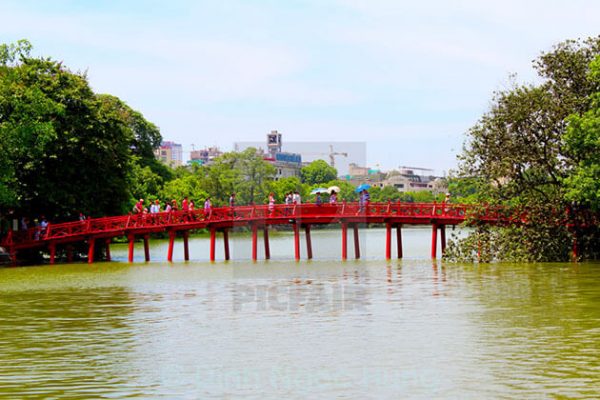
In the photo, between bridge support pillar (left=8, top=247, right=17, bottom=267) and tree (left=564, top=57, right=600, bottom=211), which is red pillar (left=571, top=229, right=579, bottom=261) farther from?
bridge support pillar (left=8, top=247, right=17, bottom=267)

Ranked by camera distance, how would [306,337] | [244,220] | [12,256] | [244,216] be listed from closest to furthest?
[306,337] < [12,256] < [244,220] < [244,216]

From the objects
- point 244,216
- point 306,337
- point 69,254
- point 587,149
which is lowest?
point 306,337

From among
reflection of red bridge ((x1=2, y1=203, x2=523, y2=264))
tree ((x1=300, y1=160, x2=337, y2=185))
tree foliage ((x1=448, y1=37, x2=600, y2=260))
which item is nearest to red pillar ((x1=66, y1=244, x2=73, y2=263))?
reflection of red bridge ((x1=2, y1=203, x2=523, y2=264))

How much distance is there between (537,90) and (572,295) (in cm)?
1696

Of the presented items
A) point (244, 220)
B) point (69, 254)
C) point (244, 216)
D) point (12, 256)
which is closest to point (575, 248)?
point (244, 220)

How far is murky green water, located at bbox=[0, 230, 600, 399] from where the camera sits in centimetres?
1548

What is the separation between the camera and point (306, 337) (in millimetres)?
20391

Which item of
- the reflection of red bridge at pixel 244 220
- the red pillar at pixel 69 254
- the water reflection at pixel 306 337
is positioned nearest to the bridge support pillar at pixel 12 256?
the reflection of red bridge at pixel 244 220

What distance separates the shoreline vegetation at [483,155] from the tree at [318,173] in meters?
109

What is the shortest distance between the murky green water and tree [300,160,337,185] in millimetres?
124019

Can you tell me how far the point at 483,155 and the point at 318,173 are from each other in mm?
117243

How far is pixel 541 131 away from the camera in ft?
140

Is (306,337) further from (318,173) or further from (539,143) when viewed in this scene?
(318,173)

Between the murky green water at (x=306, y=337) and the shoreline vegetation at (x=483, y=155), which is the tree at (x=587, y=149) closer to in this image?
the shoreline vegetation at (x=483, y=155)
